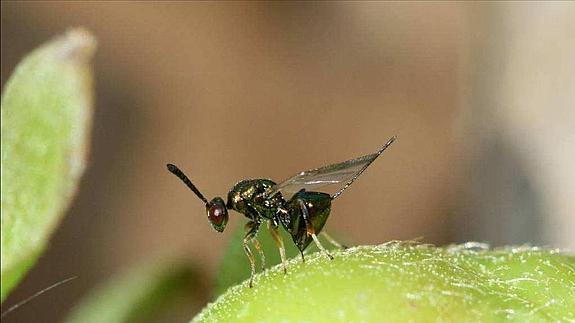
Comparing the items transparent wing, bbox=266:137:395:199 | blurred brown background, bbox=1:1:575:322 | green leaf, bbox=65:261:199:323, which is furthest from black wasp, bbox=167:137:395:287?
blurred brown background, bbox=1:1:575:322

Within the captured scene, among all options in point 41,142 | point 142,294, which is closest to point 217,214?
point 41,142

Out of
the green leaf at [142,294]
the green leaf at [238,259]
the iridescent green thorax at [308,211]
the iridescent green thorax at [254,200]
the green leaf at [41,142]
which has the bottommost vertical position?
the green leaf at [142,294]

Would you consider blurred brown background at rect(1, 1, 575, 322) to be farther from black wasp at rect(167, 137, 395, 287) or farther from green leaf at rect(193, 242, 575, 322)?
green leaf at rect(193, 242, 575, 322)

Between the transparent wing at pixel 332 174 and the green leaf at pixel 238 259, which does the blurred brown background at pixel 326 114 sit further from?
the transparent wing at pixel 332 174

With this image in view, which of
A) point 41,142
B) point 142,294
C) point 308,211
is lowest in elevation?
point 142,294

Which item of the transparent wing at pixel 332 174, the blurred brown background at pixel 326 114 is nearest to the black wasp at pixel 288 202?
the transparent wing at pixel 332 174

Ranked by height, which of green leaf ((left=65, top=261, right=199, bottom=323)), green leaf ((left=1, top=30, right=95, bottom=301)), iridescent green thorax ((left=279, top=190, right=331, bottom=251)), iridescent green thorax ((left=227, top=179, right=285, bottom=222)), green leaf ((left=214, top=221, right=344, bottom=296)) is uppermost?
green leaf ((left=1, top=30, right=95, bottom=301))

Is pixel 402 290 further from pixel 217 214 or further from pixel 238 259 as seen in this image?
pixel 238 259
